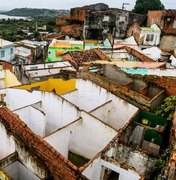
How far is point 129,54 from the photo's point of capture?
28.7 metres

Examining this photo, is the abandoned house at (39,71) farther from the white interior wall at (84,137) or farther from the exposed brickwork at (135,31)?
the exposed brickwork at (135,31)

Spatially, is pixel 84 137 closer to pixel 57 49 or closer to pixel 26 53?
pixel 57 49

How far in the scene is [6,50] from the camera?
115 ft

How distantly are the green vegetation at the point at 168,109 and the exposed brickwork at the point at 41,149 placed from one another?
761 cm

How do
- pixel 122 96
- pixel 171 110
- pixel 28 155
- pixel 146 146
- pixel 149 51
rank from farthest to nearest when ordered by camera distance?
pixel 149 51
pixel 122 96
pixel 171 110
pixel 146 146
pixel 28 155

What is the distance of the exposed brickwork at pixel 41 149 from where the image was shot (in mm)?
7494

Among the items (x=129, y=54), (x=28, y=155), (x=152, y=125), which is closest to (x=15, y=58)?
(x=129, y=54)

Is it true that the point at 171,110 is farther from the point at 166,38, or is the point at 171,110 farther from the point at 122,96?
the point at 166,38

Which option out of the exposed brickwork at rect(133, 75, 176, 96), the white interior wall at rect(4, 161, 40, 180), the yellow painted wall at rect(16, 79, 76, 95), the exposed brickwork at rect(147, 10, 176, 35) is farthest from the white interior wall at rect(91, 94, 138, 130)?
the exposed brickwork at rect(147, 10, 176, 35)

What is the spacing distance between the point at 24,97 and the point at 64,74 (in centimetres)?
685

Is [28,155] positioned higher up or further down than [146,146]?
higher up

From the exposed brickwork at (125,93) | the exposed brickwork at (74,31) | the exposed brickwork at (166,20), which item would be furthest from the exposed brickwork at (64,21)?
the exposed brickwork at (125,93)

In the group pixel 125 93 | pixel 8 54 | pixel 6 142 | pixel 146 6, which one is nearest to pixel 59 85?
pixel 125 93

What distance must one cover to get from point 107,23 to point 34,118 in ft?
104
